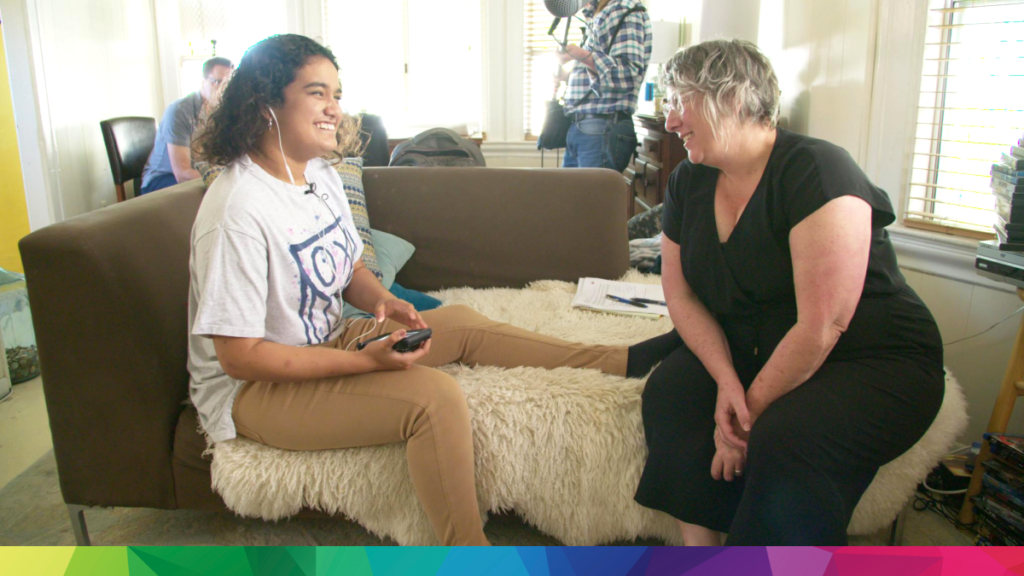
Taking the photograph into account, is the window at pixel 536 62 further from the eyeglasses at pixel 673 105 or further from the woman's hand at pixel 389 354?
the woman's hand at pixel 389 354

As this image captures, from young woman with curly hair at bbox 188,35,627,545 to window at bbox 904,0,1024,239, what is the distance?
5.12 feet

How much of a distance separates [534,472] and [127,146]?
326cm

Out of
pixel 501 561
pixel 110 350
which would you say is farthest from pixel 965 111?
pixel 110 350

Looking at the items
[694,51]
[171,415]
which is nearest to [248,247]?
[171,415]

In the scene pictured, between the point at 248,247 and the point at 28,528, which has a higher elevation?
the point at 248,247

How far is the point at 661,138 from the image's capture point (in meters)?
3.44

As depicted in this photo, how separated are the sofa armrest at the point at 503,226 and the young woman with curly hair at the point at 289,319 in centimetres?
81

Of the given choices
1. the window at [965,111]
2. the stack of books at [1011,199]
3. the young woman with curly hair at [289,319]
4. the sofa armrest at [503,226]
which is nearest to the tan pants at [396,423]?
the young woman with curly hair at [289,319]

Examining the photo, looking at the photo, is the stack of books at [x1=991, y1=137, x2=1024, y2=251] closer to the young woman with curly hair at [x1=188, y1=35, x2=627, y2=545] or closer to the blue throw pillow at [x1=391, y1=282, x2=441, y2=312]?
the young woman with curly hair at [x1=188, y1=35, x2=627, y2=545]

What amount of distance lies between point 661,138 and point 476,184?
1482mm

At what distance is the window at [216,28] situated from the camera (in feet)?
16.5

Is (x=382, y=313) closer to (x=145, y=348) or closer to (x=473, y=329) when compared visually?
(x=473, y=329)

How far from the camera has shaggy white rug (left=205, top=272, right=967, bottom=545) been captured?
139cm

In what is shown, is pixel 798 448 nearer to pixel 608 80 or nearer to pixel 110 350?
pixel 110 350
